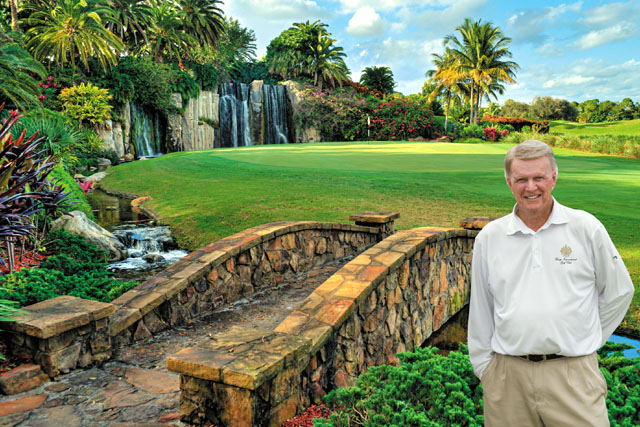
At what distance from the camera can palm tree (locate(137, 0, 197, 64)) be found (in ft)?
108

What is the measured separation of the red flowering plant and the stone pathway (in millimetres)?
34599

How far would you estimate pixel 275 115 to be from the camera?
36.8m

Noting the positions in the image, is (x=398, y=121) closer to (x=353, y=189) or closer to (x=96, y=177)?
(x=353, y=189)

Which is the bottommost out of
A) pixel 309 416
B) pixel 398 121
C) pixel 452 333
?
pixel 452 333

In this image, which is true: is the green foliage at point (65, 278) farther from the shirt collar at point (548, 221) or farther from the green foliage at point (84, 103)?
the green foliage at point (84, 103)

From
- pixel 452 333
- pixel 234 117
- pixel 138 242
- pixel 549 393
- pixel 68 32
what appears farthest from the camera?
pixel 234 117

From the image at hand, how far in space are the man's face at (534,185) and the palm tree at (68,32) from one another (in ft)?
83.8

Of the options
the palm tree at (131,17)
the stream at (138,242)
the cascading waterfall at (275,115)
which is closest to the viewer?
the stream at (138,242)

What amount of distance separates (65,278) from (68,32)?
22573 millimetres

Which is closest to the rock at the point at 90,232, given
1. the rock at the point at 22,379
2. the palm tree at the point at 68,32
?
the rock at the point at 22,379

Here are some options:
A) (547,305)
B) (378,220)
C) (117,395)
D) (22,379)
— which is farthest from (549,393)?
(378,220)

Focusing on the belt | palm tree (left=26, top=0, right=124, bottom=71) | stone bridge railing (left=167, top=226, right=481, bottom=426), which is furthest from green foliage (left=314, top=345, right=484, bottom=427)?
palm tree (left=26, top=0, right=124, bottom=71)

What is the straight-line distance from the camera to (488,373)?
2.15 m

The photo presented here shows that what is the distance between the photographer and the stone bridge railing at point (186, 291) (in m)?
3.60
